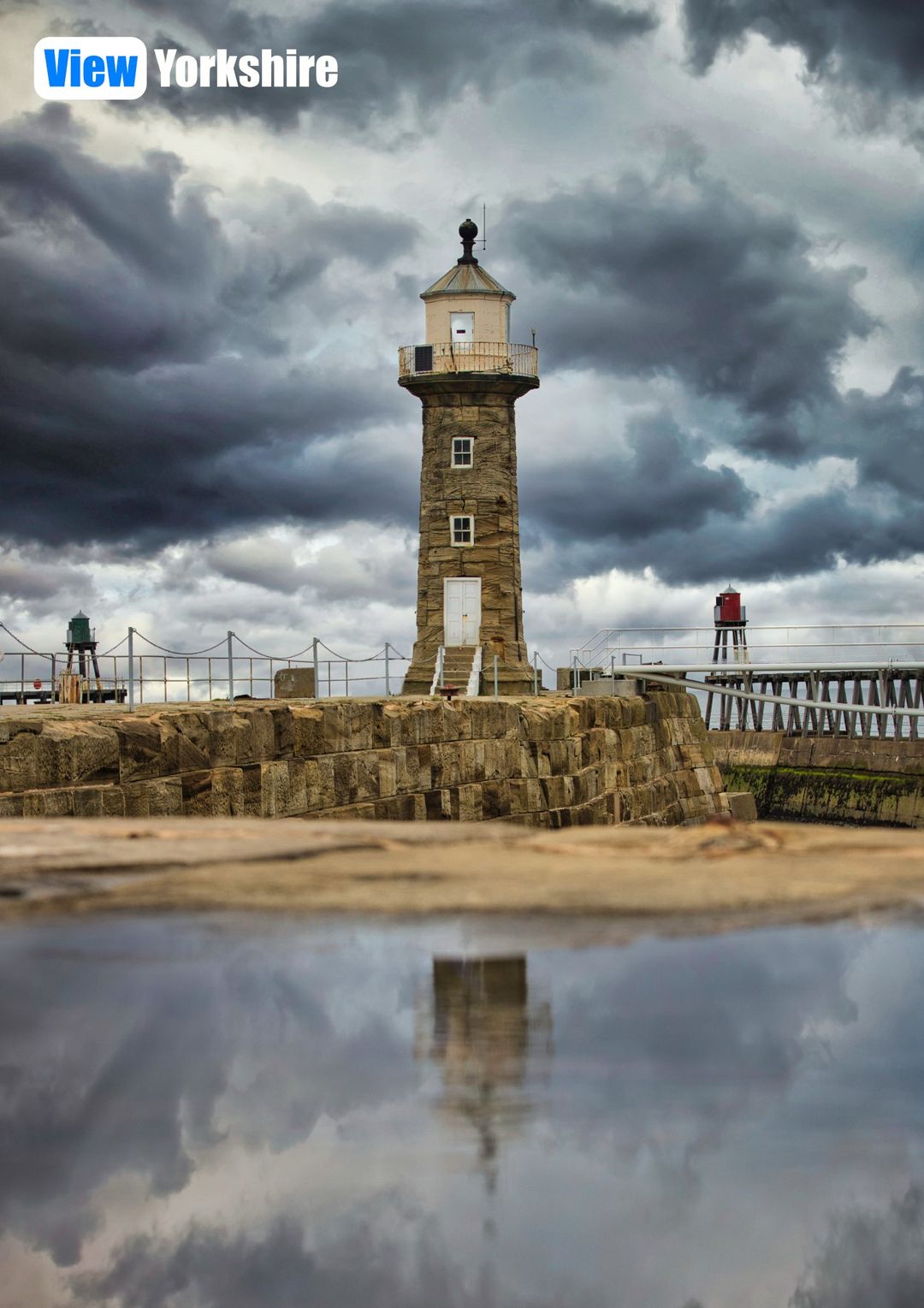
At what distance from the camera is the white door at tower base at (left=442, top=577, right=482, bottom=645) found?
3092cm

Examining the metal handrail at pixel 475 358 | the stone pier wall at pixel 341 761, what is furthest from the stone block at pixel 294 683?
the metal handrail at pixel 475 358

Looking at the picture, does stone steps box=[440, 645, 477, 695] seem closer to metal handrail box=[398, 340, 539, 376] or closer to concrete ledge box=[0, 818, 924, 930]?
metal handrail box=[398, 340, 539, 376]

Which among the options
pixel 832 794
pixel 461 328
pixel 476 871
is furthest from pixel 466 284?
pixel 476 871

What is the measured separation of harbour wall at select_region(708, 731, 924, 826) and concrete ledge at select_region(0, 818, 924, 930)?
3704cm

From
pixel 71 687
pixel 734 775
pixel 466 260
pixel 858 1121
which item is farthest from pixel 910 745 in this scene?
pixel 858 1121

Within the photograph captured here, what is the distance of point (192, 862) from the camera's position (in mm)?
4074

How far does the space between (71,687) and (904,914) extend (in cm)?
2440

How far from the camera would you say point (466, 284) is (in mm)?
32000

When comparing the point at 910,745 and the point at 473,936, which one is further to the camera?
the point at 910,745

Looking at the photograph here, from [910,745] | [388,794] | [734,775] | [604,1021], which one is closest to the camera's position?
[604,1021]

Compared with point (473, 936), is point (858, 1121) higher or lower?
lower

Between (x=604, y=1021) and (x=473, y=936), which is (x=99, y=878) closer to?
(x=473, y=936)

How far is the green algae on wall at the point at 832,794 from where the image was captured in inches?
1601

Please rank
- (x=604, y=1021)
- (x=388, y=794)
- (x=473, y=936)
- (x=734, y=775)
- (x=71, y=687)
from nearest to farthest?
(x=473, y=936)
(x=604, y=1021)
(x=388, y=794)
(x=71, y=687)
(x=734, y=775)
